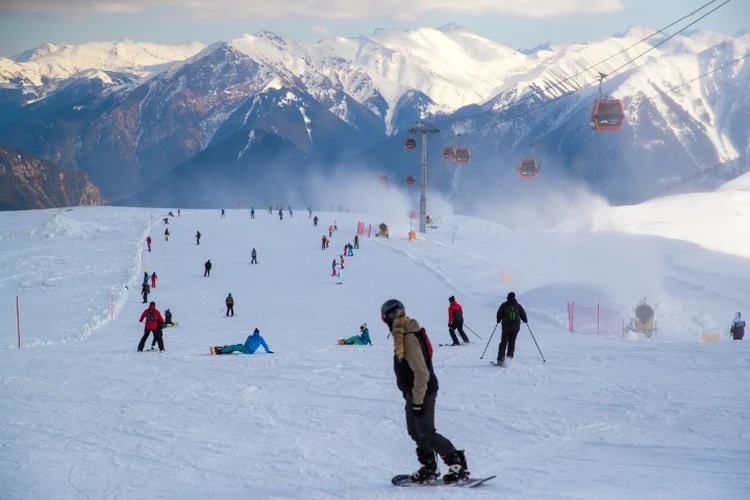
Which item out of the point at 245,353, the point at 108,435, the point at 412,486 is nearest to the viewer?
the point at 412,486

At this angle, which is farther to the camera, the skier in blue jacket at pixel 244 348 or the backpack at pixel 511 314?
the skier in blue jacket at pixel 244 348

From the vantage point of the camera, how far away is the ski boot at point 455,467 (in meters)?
8.45

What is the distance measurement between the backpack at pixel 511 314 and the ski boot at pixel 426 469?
6879 millimetres

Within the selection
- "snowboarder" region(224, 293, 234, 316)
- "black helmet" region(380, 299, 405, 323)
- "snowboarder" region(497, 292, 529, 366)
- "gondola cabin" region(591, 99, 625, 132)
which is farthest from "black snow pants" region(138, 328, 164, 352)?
"gondola cabin" region(591, 99, 625, 132)

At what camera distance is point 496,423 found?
38.1 feet

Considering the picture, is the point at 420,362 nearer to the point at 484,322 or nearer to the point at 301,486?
the point at 301,486

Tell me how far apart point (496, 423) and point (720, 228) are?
7031cm

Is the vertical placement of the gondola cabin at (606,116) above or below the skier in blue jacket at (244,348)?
above

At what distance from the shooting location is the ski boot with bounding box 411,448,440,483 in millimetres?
8473

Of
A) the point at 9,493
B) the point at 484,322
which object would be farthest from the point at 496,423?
the point at 484,322

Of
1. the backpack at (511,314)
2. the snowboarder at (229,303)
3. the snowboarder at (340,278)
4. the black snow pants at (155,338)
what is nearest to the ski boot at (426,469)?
the backpack at (511,314)

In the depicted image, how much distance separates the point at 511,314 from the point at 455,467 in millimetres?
6954

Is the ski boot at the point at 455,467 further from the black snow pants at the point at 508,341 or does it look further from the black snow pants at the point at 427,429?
the black snow pants at the point at 508,341

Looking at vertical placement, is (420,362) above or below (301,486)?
above
